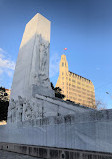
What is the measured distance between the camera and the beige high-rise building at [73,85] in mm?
63688

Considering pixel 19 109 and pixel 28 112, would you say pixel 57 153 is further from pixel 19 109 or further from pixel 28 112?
pixel 19 109

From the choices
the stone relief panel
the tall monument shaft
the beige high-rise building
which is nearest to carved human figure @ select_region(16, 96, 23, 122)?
the stone relief panel

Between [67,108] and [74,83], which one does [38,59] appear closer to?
[67,108]

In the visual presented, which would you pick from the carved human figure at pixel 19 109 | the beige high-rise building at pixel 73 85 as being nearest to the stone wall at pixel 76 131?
the carved human figure at pixel 19 109

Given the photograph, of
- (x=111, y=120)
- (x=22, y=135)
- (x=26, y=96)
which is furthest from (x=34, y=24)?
(x=111, y=120)

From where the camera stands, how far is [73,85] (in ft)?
221

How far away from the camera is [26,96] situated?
41.7 feet

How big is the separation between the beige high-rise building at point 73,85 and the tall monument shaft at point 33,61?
151ft

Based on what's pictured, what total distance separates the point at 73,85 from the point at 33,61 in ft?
178

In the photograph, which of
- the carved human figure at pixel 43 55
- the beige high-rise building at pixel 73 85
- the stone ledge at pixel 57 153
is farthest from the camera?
the beige high-rise building at pixel 73 85

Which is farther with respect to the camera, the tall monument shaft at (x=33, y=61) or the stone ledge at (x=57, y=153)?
the tall monument shaft at (x=33, y=61)

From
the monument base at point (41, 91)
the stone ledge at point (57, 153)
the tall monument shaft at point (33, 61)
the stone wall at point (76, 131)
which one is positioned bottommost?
the stone ledge at point (57, 153)

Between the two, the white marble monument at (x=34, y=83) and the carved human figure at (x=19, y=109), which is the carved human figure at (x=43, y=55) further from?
the carved human figure at (x=19, y=109)

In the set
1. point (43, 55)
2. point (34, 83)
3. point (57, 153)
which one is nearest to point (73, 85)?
point (43, 55)
